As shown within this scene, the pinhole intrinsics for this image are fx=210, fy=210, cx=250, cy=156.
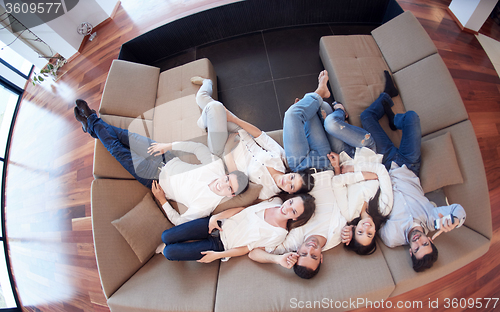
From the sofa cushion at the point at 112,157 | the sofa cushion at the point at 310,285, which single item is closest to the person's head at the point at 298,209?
the sofa cushion at the point at 310,285

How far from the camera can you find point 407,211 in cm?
167

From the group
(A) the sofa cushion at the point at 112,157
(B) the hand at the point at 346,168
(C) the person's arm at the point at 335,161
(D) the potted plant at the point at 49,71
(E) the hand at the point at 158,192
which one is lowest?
(B) the hand at the point at 346,168

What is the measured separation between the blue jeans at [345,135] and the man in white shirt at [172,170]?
0.94 meters

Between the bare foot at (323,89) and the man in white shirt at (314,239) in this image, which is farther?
the bare foot at (323,89)

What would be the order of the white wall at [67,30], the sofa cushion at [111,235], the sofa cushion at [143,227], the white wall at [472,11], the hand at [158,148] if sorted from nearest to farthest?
the sofa cushion at [111,235] → the sofa cushion at [143,227] → the hand at [158,148] → the white wall at [472,11] → the white wall at [67,30]

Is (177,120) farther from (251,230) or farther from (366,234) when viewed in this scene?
(366,234)

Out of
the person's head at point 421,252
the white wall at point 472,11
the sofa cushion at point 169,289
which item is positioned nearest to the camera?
the person's head at point 421,252

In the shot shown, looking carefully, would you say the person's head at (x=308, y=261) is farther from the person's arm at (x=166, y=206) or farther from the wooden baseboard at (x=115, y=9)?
the wooden baseboard at (x=115, y=9)

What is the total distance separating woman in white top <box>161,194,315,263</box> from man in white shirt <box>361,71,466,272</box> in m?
0.69

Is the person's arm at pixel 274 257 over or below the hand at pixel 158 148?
below

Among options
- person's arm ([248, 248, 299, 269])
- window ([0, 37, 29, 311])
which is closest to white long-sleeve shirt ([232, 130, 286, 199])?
person's arm ([248, 248, 299, 269])

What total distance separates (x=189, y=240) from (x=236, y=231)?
1.37 feet

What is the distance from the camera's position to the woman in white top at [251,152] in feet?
6.05

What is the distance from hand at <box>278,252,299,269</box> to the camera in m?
1.57
